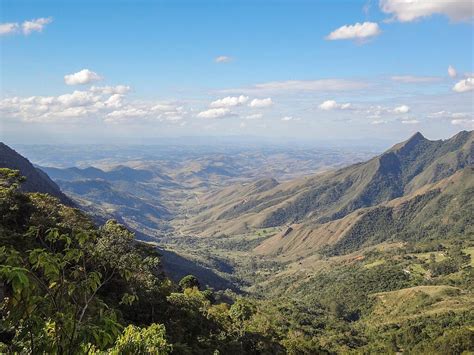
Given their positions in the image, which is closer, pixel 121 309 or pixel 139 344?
pixel 139 344

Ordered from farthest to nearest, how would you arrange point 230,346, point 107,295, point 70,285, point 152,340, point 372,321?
1. point 372,321
2. point 230,346
3. point 107,295
4. point 152,340
5. point 70,285

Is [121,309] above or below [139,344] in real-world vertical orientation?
below

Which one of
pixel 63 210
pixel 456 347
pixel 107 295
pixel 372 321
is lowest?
pixel 372 321

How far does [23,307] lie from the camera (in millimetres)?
9508

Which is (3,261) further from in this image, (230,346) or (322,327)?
(322,327)

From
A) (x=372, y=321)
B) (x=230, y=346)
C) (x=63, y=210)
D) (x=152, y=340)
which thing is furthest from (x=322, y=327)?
(x=152, y=340)

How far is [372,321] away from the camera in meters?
195

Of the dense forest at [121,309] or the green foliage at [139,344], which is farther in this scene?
the green foliage at [139,344]

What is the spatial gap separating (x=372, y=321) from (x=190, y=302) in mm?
158014

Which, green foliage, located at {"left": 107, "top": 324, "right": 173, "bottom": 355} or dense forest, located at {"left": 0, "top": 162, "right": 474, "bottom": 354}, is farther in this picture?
green foliage, located at {"left": 107, "top": 324, "right": 173, "bottom": 355}

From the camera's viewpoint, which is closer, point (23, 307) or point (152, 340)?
point (23, 307)

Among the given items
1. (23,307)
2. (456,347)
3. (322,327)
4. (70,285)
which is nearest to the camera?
(23,307)

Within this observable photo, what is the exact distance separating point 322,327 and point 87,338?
171727mm

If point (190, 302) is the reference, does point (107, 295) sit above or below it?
above
